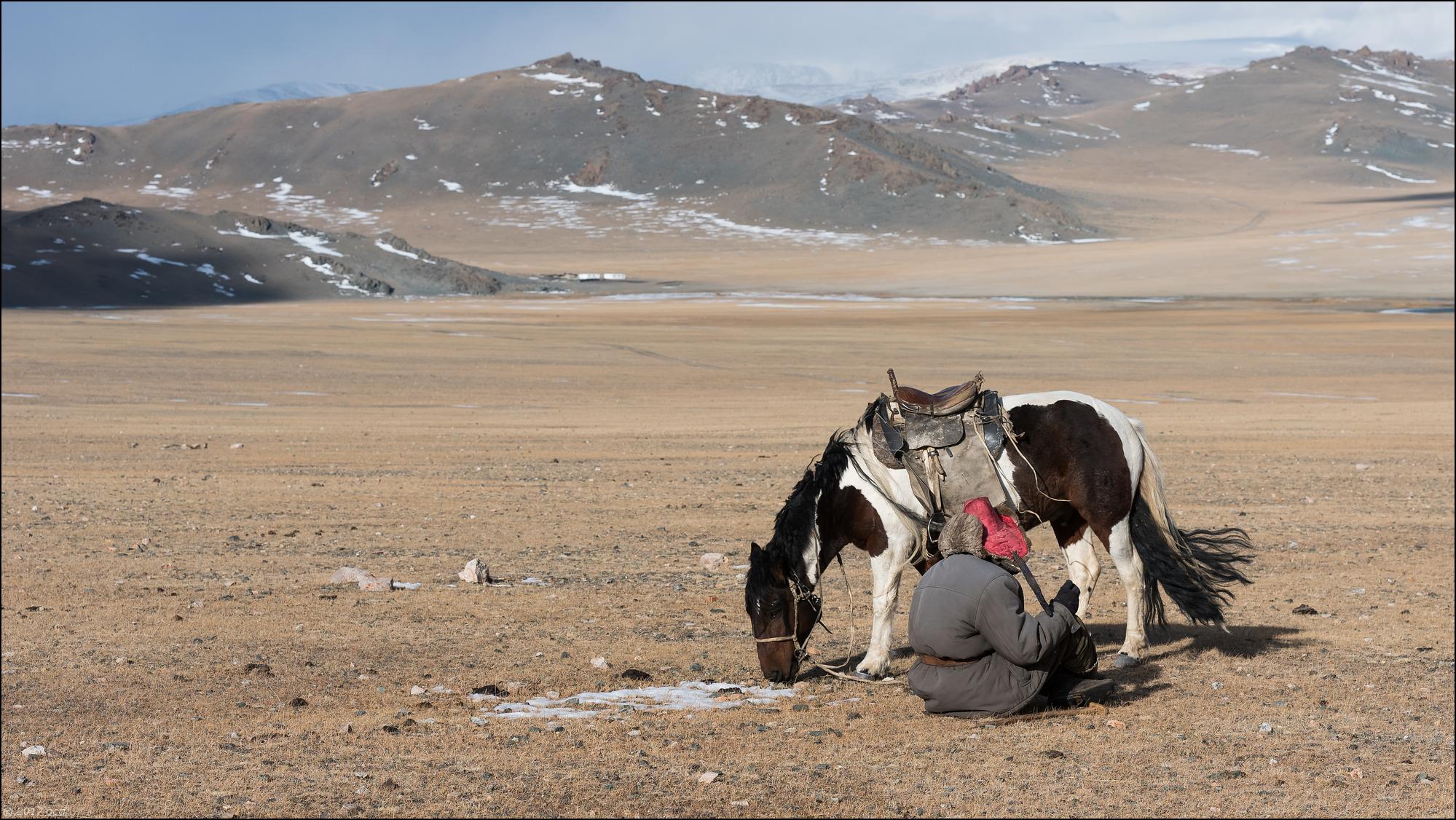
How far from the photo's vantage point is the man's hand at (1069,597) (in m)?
7.48

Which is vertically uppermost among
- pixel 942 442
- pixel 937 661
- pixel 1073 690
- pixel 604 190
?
pixel 604 190

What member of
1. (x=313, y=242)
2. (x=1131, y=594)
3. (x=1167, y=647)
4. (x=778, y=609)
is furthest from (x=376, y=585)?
(x=313, y=242)

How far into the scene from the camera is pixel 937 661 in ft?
25.1

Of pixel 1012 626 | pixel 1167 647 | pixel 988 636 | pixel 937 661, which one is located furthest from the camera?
pixel 1167 647

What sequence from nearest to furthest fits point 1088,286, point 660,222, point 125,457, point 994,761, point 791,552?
1. point 994,761
2. point 791,552
3. point 125,457
4. point 1088,286
5. point 660,222

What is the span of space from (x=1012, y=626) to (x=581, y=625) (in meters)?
4.18

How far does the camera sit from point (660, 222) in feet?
555

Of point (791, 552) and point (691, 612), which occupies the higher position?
point (791, 552)

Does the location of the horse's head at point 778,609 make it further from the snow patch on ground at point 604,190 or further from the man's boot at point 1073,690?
the snow patch on ground at point 604,190

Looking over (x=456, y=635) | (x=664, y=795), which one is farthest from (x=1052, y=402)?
(x=456, y=635)

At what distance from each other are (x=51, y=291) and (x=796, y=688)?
79.8 meters

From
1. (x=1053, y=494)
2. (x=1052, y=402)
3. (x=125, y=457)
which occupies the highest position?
(x=1052, y=402)

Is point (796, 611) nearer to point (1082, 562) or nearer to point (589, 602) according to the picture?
point (1082, 562)

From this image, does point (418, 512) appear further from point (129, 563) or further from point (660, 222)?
point (660, 222)
